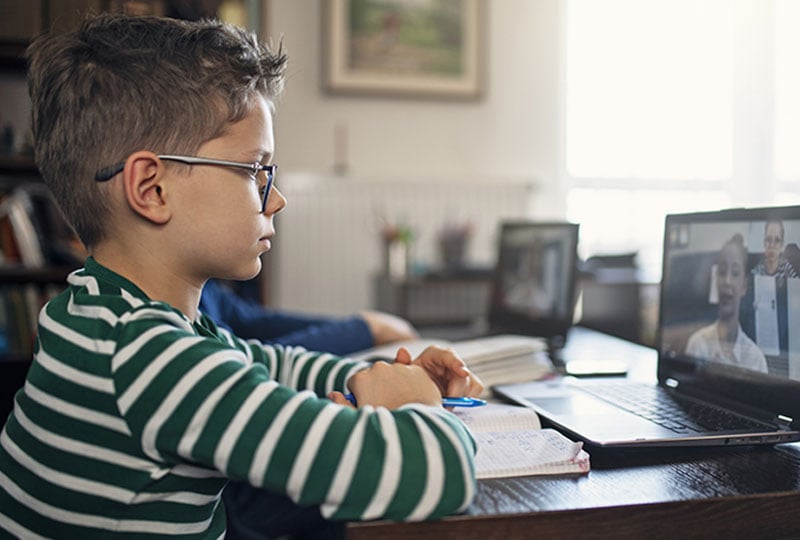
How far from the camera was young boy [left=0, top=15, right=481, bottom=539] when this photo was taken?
59cm

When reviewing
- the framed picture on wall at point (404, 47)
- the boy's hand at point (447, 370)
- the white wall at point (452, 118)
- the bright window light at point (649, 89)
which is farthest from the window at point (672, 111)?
the boy's hand at point (447, 370)

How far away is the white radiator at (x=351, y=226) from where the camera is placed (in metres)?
3.55

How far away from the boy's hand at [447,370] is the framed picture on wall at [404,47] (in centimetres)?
282

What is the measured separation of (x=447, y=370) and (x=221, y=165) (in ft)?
1.26

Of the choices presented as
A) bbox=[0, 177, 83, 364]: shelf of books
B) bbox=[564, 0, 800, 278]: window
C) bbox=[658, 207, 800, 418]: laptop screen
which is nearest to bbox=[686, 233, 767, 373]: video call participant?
bbox=[658, 207, 800, 418]: laptop screen

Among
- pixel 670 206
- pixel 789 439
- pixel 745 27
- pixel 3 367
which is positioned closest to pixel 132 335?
pixel 789 439

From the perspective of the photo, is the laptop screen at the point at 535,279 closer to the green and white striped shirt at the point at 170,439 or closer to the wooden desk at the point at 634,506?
the wooden desk at the point at 634,506

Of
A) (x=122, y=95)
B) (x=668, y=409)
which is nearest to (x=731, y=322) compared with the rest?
(x=668, y=409)

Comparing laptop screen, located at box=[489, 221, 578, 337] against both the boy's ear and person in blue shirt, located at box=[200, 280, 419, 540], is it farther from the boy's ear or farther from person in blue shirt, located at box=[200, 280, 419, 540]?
the boy's ear

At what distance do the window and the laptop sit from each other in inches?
121

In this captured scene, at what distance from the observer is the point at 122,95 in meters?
0.75

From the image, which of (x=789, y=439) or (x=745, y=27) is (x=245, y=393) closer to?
(x=789, y=439)

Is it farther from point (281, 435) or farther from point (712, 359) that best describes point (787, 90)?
point (281, 435)

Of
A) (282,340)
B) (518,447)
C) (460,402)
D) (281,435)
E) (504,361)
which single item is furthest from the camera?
(282,340)
